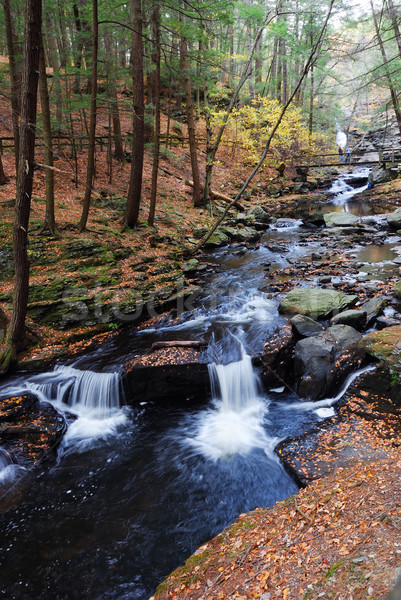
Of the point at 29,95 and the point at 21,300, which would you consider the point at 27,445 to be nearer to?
the point at 21,300

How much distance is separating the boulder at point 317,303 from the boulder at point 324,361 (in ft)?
4.61

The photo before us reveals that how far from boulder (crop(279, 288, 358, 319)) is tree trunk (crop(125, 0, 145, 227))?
7.04m

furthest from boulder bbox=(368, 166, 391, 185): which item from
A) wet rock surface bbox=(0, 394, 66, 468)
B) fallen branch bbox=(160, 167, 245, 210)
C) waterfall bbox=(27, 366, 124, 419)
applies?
wet rock surface bbox=(0, 394, 66, 468)

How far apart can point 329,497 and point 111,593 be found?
2696 mm

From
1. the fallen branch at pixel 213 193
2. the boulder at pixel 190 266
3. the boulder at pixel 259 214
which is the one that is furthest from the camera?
the boulder at pixel 259 214

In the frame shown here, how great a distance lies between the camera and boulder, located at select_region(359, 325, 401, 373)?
228 inches

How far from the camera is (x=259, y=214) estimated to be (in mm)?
19953

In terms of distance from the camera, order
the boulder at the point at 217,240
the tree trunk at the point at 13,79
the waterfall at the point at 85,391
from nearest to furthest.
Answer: the waterfall at the point at 85,391 → the tree trunk at the point at 13,79 → the boulder at the point at 217,240

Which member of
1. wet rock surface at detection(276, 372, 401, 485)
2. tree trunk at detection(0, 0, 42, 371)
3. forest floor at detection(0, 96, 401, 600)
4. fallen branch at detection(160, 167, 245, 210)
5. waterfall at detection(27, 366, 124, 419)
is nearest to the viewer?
forest floor at detection(0, 96, 401, 600)

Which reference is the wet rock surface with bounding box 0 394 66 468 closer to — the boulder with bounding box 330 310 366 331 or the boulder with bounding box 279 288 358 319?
the boulder with bounding box 279 288 358 319

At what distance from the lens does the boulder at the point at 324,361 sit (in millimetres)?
6375

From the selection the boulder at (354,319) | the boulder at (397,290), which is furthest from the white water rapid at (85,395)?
the boulder at (397,290)

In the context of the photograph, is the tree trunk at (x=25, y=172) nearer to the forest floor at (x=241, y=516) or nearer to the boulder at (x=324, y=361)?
the forest floor at (x=241, y=516)

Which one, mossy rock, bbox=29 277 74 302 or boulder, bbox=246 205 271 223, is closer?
mossy rock, bbox=29 277 74 302
